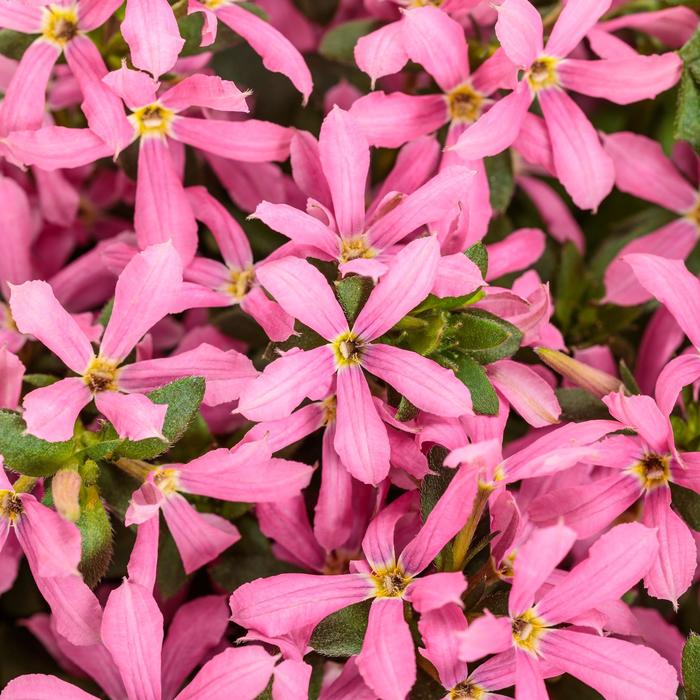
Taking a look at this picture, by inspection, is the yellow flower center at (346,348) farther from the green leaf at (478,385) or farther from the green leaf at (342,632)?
the green leaf at (342,632)

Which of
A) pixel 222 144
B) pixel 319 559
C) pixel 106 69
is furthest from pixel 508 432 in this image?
pixel 106 69

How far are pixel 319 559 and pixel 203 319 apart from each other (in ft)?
0.91

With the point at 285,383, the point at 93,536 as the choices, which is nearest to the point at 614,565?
the point at 285,383

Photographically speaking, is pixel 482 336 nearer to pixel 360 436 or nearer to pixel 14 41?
pixel 360 436

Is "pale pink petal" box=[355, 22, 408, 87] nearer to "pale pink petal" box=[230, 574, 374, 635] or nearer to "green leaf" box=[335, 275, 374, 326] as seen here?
"green leaf" box=[335, 275, 374, 326]

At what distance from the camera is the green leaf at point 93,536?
34.4 inches

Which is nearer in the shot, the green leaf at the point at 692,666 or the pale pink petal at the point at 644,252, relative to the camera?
the green leaf at the point at 692,666

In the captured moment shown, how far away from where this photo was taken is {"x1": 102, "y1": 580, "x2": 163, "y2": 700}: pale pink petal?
853 mm

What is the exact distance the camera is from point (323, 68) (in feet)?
4.42

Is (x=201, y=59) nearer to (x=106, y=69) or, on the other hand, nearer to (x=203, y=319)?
(x=106, y=69)

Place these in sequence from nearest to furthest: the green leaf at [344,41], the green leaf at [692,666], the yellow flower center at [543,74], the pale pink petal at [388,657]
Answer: the pale pink petal at [388,657] → the green leaf at [692,666] → the yellow flower center at [543,74] → the green leaf at [344,41]

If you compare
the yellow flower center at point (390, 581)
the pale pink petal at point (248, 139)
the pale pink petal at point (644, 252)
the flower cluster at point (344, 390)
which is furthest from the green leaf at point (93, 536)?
the pale pink petal at point (644, 252)

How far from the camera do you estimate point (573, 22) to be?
96cm

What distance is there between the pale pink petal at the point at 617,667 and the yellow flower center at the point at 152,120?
56cm
